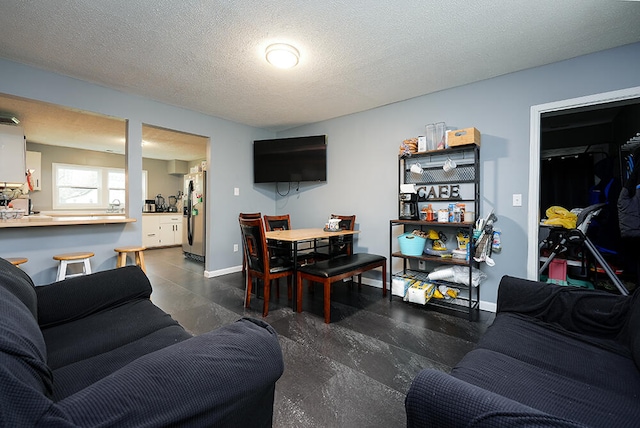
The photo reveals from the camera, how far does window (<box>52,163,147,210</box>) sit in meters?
6.19

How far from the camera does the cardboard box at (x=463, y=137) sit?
111 inches

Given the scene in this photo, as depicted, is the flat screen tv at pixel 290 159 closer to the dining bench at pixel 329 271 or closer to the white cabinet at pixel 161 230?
the dining bench at pixel 329 271

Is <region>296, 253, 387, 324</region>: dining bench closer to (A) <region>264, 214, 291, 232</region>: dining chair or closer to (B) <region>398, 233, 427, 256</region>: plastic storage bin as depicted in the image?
(B) <region>398, 233, 427, 256</region>: plastic storage bin

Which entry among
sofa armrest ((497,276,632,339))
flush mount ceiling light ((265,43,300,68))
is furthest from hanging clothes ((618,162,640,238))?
flush mount ceiling light ((265,43,300,68))

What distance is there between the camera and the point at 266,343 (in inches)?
37.7

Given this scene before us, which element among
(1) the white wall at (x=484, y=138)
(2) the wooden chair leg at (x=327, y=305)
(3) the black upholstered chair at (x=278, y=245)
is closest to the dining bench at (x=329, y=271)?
(2) the wooden chair leg at (x=327, y=305)

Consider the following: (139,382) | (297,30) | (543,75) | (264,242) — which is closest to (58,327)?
(139,382)

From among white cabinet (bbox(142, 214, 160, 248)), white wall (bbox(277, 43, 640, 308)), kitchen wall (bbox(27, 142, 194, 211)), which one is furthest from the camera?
white cabinet (bbox(142, 214, 160, 248))

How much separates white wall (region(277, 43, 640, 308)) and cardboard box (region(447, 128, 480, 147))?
265 mm

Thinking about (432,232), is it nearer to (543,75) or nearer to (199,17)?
(543,75)

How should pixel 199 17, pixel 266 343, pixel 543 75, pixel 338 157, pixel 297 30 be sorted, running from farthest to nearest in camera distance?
1. pixel 338 157
2. pixel 543 75
3. pixel 297 30
4. pixel 199 17
5. pixel 266 343

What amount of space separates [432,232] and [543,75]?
1.86m

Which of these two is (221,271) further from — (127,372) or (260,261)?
(127,372)

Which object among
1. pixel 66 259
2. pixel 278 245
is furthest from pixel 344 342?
pixel 66 259
